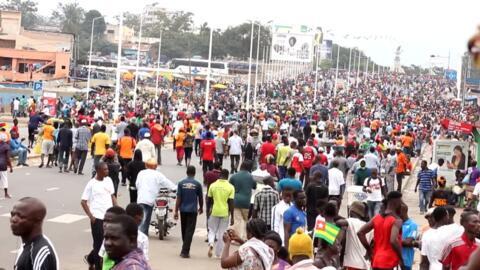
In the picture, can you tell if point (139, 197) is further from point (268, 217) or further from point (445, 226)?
point (445, 226)

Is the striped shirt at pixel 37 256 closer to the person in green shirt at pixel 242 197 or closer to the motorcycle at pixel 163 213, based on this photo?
the person in green shirt at pixel 242 197

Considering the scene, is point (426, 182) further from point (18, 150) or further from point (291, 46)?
point (291, 46)

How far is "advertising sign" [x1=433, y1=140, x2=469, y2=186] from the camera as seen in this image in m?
26.4

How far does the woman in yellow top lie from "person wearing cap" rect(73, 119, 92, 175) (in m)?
3.69

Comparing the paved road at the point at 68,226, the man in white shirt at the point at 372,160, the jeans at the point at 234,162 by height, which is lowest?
the paved road at the point at 68,226

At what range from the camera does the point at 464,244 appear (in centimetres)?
939

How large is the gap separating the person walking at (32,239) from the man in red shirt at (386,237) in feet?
15.5

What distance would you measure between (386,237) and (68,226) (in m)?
8.56

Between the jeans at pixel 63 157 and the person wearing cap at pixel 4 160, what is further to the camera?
the jeans at pixel 63 157

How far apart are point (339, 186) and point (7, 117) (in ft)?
115

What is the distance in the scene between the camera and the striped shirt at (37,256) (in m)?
6.40

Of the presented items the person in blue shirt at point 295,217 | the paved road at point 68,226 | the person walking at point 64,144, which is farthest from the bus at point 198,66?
the person in blue shirt at point 295,217

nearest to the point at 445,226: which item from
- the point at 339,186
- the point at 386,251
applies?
the point at 386,251

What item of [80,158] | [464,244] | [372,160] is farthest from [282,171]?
[464,244]
